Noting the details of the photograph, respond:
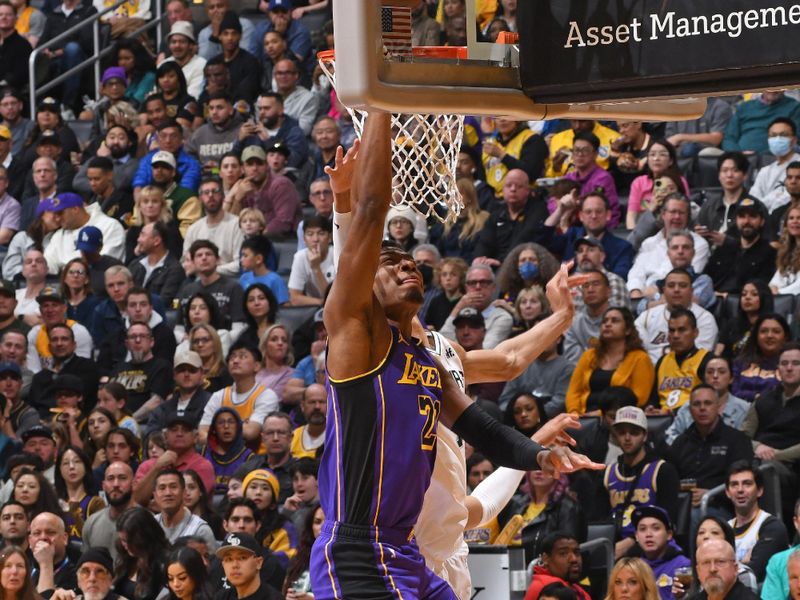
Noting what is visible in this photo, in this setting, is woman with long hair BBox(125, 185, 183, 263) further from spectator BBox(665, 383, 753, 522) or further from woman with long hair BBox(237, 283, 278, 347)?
spectator BBox(665, 383, 753, 522)

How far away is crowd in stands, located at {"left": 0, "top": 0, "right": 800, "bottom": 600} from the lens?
10.7 m

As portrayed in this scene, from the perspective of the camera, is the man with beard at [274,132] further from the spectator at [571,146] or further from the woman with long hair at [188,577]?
the woman with long hair at [188,577]

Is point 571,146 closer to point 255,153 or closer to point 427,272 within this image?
point 427,272

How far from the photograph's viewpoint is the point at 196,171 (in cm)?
1677

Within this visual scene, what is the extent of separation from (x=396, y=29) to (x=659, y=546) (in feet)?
19.0

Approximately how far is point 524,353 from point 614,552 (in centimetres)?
356

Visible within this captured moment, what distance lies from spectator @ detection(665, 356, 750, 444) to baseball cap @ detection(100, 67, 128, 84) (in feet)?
31.7

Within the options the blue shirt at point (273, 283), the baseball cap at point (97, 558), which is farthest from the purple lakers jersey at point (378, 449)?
the blue shirt at point (273, 283)

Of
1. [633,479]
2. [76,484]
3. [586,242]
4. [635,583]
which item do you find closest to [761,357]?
[633,479]

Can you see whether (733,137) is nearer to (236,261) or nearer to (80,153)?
(236,261)

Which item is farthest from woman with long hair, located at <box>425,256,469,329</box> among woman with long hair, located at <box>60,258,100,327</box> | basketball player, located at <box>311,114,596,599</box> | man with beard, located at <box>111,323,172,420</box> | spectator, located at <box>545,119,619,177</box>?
basketball player, located at <box>311,114,596,599</box>

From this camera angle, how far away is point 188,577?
33.8 feet

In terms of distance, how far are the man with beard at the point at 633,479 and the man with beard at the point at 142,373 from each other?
15.1 feet

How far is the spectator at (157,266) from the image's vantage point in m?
15.6
